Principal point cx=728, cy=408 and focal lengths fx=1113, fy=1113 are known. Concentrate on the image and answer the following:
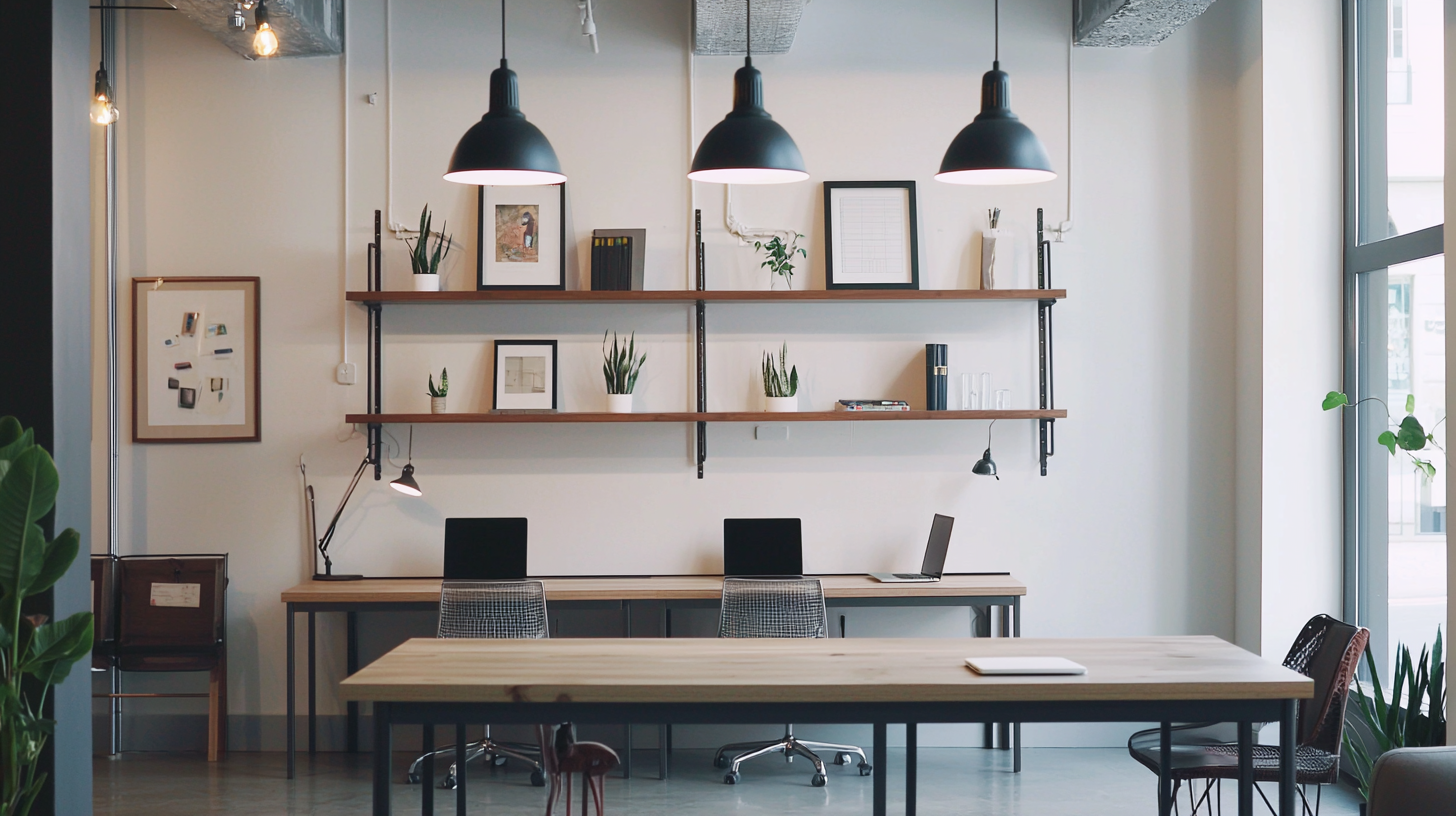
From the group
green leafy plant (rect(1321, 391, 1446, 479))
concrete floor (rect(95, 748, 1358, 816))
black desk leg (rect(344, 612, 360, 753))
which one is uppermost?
green leafy plant (rect(1321, 391, 1446, 479))

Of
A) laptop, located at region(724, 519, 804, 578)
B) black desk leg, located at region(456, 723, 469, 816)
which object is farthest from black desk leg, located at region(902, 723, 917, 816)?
laptop, located at region(724, 519, 804, 578)

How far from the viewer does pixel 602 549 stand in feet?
17.6

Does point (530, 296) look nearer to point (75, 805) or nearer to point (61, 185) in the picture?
point (61, 185)

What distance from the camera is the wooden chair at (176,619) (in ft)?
16.5

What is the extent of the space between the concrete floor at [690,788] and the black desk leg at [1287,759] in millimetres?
1640

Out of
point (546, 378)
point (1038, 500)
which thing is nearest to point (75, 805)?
point (546, 378)

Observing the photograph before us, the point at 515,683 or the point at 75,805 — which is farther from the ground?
the point at 515,683

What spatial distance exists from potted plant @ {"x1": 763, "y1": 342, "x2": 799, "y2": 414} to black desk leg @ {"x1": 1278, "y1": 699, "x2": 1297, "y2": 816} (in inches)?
106

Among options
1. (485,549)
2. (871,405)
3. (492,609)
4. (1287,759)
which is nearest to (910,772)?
(1287,759)

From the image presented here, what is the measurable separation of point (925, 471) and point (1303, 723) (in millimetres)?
2215

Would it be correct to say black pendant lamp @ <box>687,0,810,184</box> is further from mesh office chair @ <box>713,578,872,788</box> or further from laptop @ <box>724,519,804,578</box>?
laptop @ <box>724,519,804,578</box>

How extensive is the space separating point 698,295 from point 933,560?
1.64 m

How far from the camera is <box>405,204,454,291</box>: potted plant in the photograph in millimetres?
5207

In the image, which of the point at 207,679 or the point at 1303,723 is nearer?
the point at 1303,723
